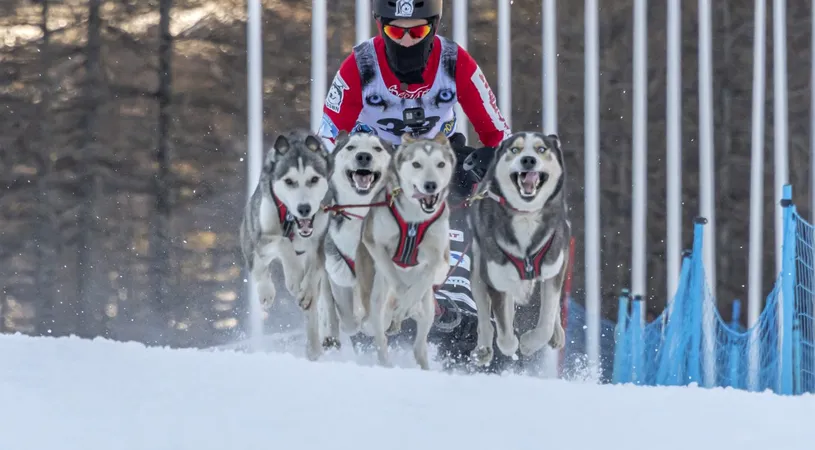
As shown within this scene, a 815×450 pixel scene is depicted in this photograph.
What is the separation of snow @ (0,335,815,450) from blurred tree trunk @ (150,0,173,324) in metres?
5.16

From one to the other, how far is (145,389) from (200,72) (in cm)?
653

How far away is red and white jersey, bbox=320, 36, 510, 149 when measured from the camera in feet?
20.8

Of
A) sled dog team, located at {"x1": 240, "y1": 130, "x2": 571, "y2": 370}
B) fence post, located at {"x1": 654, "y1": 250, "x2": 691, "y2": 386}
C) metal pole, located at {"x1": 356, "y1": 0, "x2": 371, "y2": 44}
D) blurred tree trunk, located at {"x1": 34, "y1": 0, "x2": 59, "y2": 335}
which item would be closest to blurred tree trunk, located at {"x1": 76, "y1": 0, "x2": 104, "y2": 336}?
blurred tree trunk, located at {"x1": 34, "y1": 0, "x2": 59, "y2": 335}

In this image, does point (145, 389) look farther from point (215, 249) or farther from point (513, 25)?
point (513, 25)

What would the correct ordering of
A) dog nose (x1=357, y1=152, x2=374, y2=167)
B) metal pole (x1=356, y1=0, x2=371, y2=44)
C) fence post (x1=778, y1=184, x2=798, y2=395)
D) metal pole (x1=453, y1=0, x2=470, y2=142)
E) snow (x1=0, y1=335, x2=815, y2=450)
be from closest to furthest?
1. snow (x1=0, y1=335, x2=815, y2=450)
2. dog nose (x1=357, y1=152, x2=374, y2=167)
3. fence post (x1=778, y1=184, x2=798, y2=395)
4. metal pole (x1=453, y1=0, x2=470, y2=142)
5. metal pole (x1=356, y1=0, x2=371, y2=44)

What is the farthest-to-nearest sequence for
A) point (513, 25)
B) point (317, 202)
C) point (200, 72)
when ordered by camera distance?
point (200, 72), point (513, 25), point (317, 202)

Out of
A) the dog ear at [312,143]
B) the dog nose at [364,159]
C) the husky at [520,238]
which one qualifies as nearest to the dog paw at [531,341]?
the husky at [520,238]

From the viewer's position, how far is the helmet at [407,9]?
19.6 ft

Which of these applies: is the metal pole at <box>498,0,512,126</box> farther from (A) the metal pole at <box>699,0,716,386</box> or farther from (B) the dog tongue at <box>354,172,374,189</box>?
(B) the dog tongue at <box>354,172,374,189</box>

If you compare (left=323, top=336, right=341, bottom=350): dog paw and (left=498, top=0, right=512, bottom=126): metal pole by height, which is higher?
(left=498, top=0, right=512, bottom=126): metal pole

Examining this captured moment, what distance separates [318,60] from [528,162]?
6.30 meters

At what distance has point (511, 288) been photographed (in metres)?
5.77

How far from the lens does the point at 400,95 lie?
637cm

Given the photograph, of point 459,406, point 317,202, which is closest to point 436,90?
point 317,202
